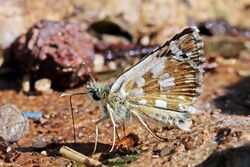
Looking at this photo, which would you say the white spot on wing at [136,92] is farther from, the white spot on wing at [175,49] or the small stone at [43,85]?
the small stone at [43,85]

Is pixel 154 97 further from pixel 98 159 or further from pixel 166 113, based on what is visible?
pixel 98 159

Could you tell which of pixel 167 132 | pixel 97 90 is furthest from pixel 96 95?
pixel 167 132

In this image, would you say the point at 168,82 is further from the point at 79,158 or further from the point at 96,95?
the point at 79,158

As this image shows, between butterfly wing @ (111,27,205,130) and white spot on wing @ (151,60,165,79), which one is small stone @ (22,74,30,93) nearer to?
butterfly wing @ (111,27,205,130)

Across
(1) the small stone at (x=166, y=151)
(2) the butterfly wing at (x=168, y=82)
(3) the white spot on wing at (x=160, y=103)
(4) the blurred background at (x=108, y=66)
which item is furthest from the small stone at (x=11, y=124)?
(1) the small stone at (x=166, y=151)

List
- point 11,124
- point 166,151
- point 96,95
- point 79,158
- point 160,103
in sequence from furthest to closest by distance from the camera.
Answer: point 11,124 → point 160,103 → point 96,95 → point 166,151 → point 79,158

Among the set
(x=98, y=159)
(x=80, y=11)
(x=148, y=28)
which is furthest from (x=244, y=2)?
(x=98, y=159)
